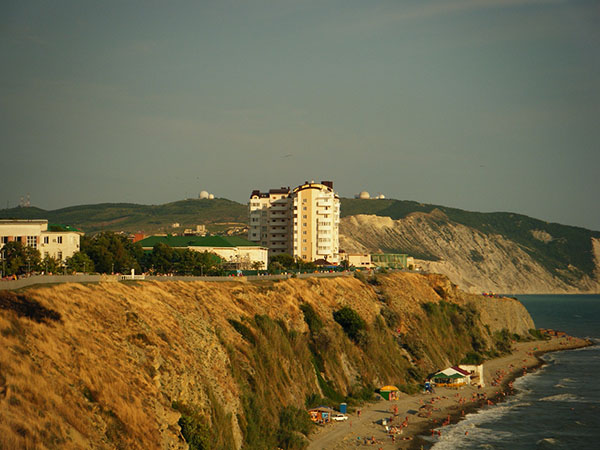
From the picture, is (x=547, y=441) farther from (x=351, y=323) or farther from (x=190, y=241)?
(x=190, y=241)

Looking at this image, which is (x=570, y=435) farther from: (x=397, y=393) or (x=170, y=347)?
(x=170, y=347)

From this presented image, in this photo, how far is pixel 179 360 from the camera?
50.5 meters

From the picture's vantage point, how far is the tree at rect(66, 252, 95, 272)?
3324 inches

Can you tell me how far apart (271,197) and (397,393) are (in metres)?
107

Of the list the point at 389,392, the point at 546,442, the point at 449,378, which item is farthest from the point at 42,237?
the point at 546,442

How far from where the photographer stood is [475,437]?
228 feet

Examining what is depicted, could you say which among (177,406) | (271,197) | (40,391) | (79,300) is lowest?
(177,406)

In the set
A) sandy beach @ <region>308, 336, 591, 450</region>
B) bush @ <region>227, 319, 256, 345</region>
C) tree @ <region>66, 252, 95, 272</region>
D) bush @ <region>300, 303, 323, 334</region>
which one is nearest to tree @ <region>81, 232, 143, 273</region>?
tree @ <region>66, 252, 95, 272</region>

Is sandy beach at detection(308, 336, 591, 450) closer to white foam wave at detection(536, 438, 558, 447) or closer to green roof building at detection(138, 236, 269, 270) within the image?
white foam wave at detection(536, 438, 558, 447)

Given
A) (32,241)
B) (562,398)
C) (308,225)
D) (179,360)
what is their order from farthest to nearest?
1. (308,225)
2. (562,398)
3. (32,241)
4. (179,360)

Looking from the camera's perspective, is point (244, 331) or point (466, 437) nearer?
point (244, 331)

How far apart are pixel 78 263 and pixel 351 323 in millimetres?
36040

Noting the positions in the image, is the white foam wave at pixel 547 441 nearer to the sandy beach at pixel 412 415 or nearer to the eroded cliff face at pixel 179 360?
the sandy beach at pixel 412 415

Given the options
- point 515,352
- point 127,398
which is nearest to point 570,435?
point 127,398
